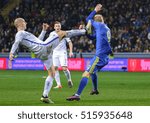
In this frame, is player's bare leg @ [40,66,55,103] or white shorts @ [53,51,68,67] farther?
white shorts @ [53,51,68,67]

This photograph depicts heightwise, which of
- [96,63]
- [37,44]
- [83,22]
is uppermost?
[83,22]

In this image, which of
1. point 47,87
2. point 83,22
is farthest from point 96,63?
point 83,22

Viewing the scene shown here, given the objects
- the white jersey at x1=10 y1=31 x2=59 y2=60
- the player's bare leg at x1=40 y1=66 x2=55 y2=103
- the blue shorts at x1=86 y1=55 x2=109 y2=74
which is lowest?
the player's bare leg at x1=40 y1=66 x2=55 y2=103

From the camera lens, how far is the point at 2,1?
5169 centimetres

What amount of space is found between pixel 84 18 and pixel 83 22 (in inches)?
30.9

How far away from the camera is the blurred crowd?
143 feet

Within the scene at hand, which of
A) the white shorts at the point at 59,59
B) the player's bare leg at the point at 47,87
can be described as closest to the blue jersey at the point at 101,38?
the player's bare leg at the point at 47,87

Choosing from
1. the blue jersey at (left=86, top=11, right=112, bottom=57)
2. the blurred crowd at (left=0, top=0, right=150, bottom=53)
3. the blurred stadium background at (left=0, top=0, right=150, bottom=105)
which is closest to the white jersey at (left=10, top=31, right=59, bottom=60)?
the blue jersey at (left=86, top=11, right=112, bottom=57)

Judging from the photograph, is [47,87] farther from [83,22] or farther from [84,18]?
[84,18]

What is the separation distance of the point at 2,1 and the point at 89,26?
35.4 m

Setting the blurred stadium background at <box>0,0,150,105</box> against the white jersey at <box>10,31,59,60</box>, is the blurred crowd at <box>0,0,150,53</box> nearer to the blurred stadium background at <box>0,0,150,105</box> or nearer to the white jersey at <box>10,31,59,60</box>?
the blurred stadium background at <box>0,0,150,105</box>

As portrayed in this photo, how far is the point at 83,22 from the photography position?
4594 centimetres

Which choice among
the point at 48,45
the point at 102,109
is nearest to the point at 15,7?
the point at 48,45

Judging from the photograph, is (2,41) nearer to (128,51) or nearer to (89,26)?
(128,51)
